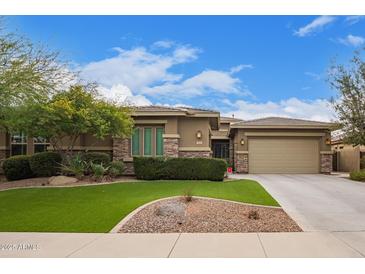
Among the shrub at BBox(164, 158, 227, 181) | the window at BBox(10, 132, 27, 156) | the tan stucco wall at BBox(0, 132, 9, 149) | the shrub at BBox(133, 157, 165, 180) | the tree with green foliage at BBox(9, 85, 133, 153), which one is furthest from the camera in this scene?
the window at BBox(10, 132, 27, 156)

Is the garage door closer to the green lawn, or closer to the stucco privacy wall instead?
the stucco privacy wall

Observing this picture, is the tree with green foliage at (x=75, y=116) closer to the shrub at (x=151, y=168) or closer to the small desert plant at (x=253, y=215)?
the shrub at (x=151, y=168)

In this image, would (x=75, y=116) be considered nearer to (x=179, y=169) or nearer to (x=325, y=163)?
(x=179, y=169)

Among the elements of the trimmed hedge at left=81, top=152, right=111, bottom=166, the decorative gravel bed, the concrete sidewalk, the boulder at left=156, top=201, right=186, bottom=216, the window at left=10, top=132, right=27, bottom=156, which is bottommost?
the concrete sidewalk

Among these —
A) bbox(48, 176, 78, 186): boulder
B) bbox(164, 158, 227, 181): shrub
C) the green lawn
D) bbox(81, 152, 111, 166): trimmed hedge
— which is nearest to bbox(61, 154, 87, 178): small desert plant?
bbox(81, 152, 111, 166): trimmed hedge

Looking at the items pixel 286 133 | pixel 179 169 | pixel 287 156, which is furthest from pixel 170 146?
pixel 287 156

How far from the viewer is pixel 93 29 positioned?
11.2 m

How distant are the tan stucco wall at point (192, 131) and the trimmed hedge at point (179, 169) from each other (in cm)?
275

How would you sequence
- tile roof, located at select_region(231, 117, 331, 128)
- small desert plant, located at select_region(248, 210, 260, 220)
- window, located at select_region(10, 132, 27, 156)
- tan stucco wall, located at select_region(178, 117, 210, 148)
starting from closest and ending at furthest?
small desert plant, located at select_region(248, 210, 260, 220) < tan stucco wall, located at select_region(178, 117, 210, 148) < window, located at select_region(10, 132, 27, 156) < tile roof, located at select_region(231, 117, 331, 128)

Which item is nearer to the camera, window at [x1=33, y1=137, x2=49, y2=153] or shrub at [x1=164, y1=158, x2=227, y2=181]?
shrub at [x1=164, y1=158, x2=227, y2=181]

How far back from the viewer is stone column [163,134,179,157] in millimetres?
19156

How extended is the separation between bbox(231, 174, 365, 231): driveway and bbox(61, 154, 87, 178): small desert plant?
25.0 ft

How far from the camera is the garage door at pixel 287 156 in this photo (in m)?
23.2
